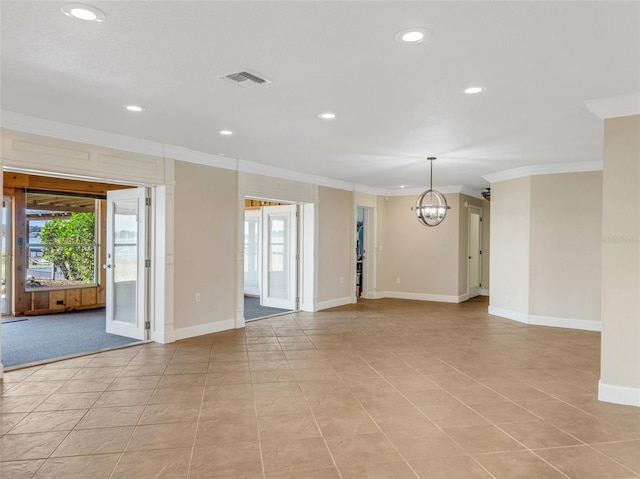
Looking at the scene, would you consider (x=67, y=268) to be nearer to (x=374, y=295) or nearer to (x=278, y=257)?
(x=278, y=257)

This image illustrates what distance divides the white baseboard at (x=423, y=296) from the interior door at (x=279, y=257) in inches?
107

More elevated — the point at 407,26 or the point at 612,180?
the point at 407,26

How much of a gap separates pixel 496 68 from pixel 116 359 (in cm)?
465

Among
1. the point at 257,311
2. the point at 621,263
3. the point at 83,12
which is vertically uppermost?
the point at 83,12

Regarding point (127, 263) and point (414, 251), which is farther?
point (414, 251)

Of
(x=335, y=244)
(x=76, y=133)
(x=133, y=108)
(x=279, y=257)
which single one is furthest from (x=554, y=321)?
(x=76, y=133)

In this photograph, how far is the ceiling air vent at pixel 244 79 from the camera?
9.90 ft

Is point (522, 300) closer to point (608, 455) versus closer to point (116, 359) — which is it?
point (608, 455)

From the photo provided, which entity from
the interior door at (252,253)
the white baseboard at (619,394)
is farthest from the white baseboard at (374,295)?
the white baseboard at (619,394)

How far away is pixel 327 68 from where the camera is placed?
2.90 meters

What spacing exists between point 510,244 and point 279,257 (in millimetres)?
4186

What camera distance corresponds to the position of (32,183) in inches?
294

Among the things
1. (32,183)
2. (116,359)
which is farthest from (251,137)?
(32,183)

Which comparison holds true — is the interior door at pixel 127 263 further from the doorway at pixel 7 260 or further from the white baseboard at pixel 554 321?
the white baseboard at pixel 554 321
